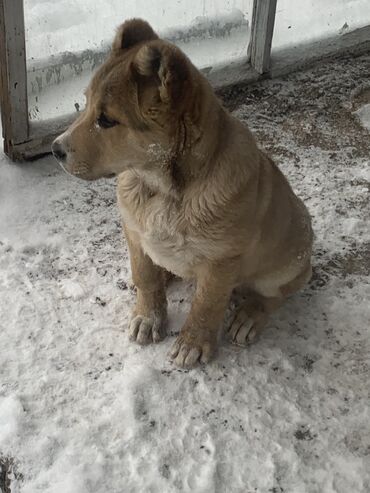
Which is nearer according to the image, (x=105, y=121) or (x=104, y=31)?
(x=105, y=121)

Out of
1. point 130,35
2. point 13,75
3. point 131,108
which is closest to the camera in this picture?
point 131,108

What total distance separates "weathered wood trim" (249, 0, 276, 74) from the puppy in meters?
2.42

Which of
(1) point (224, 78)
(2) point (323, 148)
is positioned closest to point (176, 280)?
(2) point (323, 148)

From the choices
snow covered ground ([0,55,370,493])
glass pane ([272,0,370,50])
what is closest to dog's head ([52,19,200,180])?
snow covered ground ([0,55,370,493])

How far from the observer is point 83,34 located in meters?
4.67

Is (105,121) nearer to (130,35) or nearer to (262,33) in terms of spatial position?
(130,35)

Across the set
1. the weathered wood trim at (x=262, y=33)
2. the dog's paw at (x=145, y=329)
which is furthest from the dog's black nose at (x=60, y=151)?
the weathered wood trim at (x=262, y=33)

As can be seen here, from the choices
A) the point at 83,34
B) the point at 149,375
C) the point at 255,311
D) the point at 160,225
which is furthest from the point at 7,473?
the point at 83,34

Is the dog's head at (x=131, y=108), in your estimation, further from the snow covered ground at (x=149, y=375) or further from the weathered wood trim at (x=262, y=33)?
the weathered wood trim at (x=262, y=33)

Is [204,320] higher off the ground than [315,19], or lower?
lower

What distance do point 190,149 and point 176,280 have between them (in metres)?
1.29

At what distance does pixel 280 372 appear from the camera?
11.1 feet

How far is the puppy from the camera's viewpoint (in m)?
2.62

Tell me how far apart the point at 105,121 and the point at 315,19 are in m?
3.80
